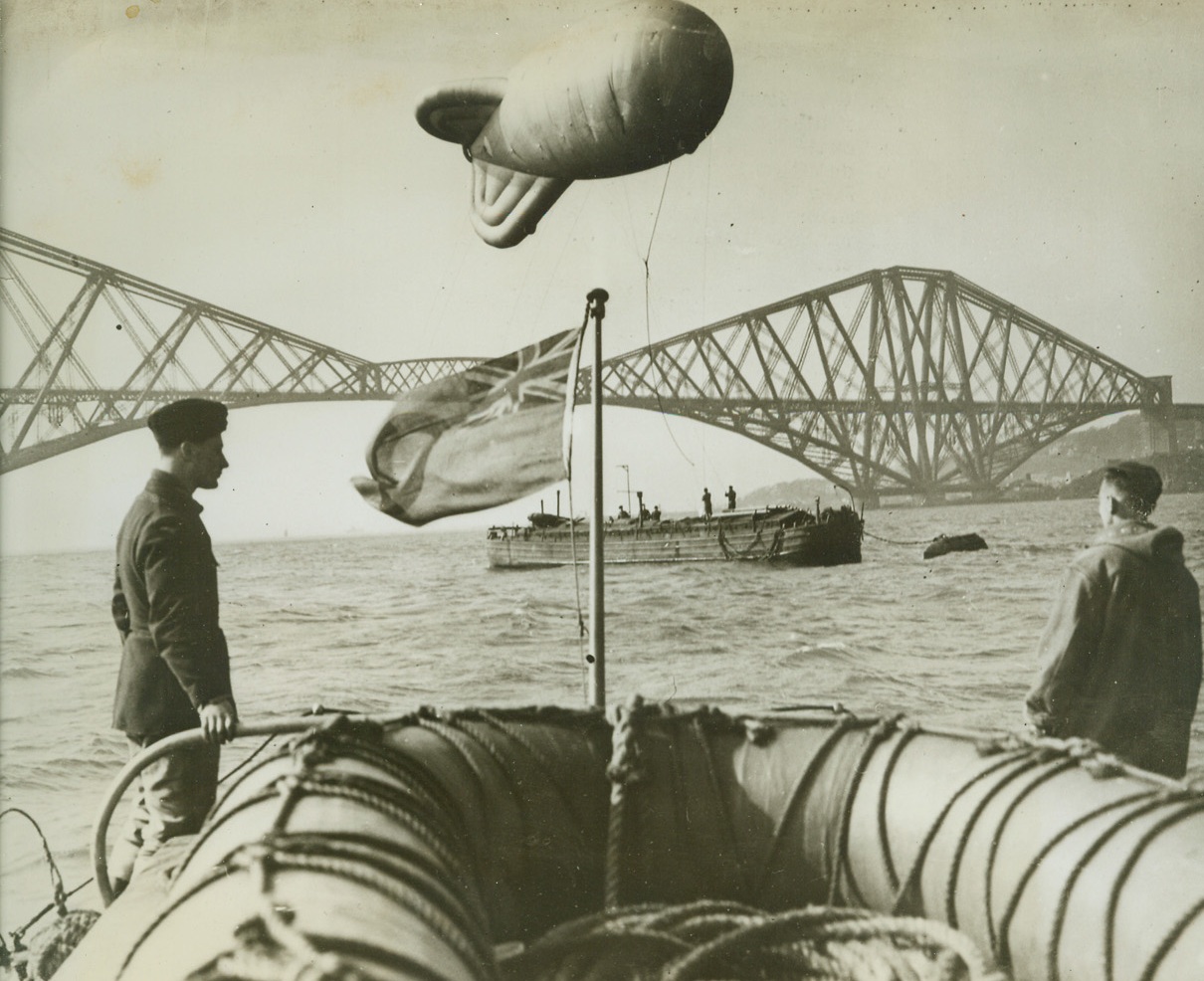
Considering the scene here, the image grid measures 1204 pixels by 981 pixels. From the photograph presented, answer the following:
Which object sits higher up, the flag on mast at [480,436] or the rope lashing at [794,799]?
the flag on mast at [480,436]

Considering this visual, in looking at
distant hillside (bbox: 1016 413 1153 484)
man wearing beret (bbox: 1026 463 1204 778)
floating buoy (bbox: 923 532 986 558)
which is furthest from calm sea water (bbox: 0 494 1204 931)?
man wearing beret (bbox: 1026 463 1204 778)

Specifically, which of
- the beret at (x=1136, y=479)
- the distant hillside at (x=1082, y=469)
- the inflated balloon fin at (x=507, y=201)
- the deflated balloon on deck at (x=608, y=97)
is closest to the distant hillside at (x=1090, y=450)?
the distant hillside at (x=1082, y=469)

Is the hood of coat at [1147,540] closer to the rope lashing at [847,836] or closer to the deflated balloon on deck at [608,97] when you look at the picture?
the rope lashing at [847,836]

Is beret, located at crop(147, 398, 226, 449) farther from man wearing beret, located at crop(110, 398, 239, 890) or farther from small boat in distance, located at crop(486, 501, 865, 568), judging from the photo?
small boat in distance, located at crop(486, 501, 865, 568)

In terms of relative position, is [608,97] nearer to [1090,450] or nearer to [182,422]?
[182,422]

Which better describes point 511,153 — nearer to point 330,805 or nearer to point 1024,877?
point 330,805

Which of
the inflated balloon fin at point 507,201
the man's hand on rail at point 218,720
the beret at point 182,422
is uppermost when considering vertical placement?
the inflated balloon fin at point 507,201
